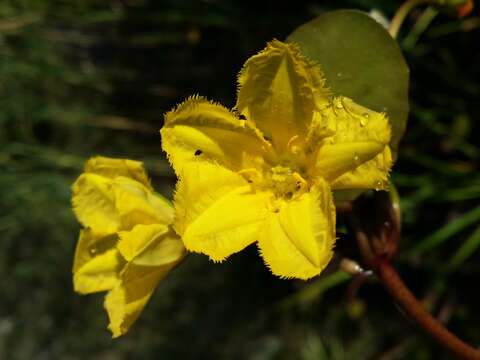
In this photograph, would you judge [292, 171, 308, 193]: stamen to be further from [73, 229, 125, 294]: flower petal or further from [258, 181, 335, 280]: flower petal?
[73, 229, 125, 294]: flower petal

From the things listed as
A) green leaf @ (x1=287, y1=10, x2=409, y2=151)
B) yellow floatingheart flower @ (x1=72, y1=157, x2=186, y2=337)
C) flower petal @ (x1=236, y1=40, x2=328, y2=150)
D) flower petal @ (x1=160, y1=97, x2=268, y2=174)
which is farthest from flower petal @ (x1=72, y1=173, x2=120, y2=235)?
green leaf @ (x1=287, y1=10, x2=409, y2=151)

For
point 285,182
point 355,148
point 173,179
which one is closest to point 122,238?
point 285,182

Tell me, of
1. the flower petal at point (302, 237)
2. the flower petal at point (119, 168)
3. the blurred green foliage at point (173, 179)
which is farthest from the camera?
the blurred green foliage at point (173, 179)

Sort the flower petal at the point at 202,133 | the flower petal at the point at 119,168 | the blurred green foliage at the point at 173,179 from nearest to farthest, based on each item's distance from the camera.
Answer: the flower petal at the point at 202,133
the flower petal at the point at 119,168
the blurred green foliage at the point at 173,179

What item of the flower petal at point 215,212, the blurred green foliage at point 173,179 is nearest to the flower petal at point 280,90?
the flower petal at point 215,212

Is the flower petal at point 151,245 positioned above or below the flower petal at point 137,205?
below

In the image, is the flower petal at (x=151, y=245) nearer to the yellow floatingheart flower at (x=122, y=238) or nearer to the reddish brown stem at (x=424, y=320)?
the yellow floatingheart flower at (x=122, y=238)
